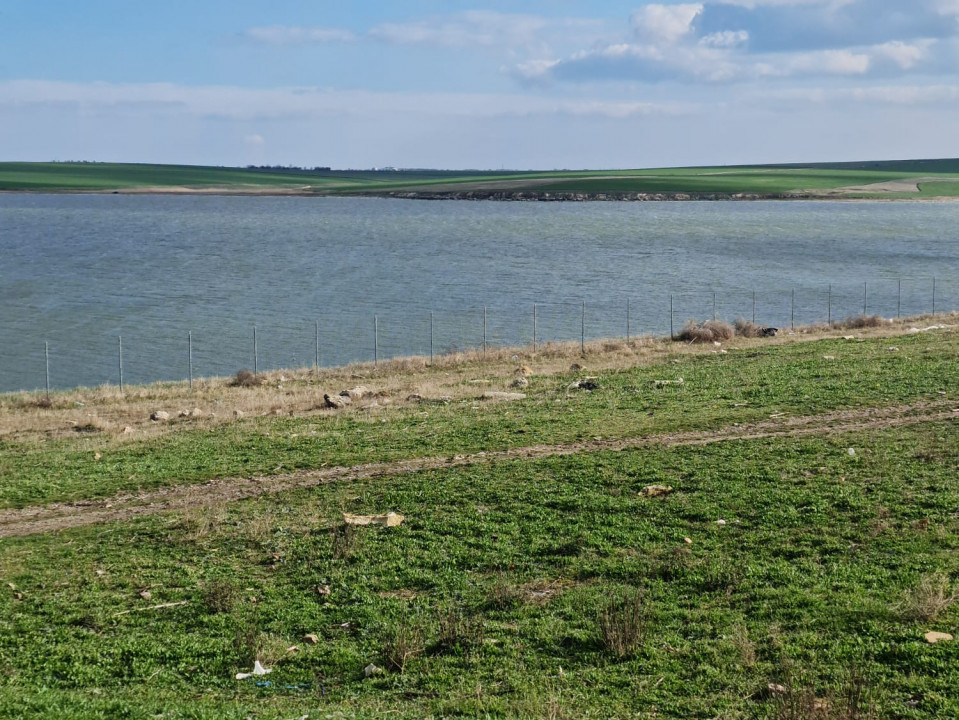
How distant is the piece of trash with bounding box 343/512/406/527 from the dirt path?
272cm

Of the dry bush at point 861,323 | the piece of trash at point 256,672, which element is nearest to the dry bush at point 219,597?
the piece of trash at point 256,672

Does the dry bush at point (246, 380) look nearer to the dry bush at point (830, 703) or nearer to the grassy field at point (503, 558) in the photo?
the grassy field at point (503, 558)

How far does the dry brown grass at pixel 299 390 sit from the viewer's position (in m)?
27.3

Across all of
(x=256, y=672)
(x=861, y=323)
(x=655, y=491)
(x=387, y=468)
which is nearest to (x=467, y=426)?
(x=387, y=468)

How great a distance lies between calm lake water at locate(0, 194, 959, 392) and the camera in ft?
164

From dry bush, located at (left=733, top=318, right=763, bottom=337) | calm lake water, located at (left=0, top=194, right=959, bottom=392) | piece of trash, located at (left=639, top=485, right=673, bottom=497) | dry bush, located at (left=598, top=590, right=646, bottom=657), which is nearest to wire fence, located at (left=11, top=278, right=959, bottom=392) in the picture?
calm lake water, located at (left=0, top=194, right=959, bottom=392)

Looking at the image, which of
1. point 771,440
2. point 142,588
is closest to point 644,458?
point 771,440

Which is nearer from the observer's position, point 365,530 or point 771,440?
point 365,530

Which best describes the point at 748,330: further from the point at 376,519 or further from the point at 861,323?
the point at 376,519

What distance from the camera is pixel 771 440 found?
69.1 ft

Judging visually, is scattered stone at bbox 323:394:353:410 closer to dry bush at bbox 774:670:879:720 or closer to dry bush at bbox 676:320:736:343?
dry bush at bbox 676:320:736:343

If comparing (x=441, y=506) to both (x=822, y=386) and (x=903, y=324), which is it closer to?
(x=822, y=386)

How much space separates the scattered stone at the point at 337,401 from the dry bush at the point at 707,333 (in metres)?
16.2

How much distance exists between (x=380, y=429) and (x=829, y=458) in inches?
394
